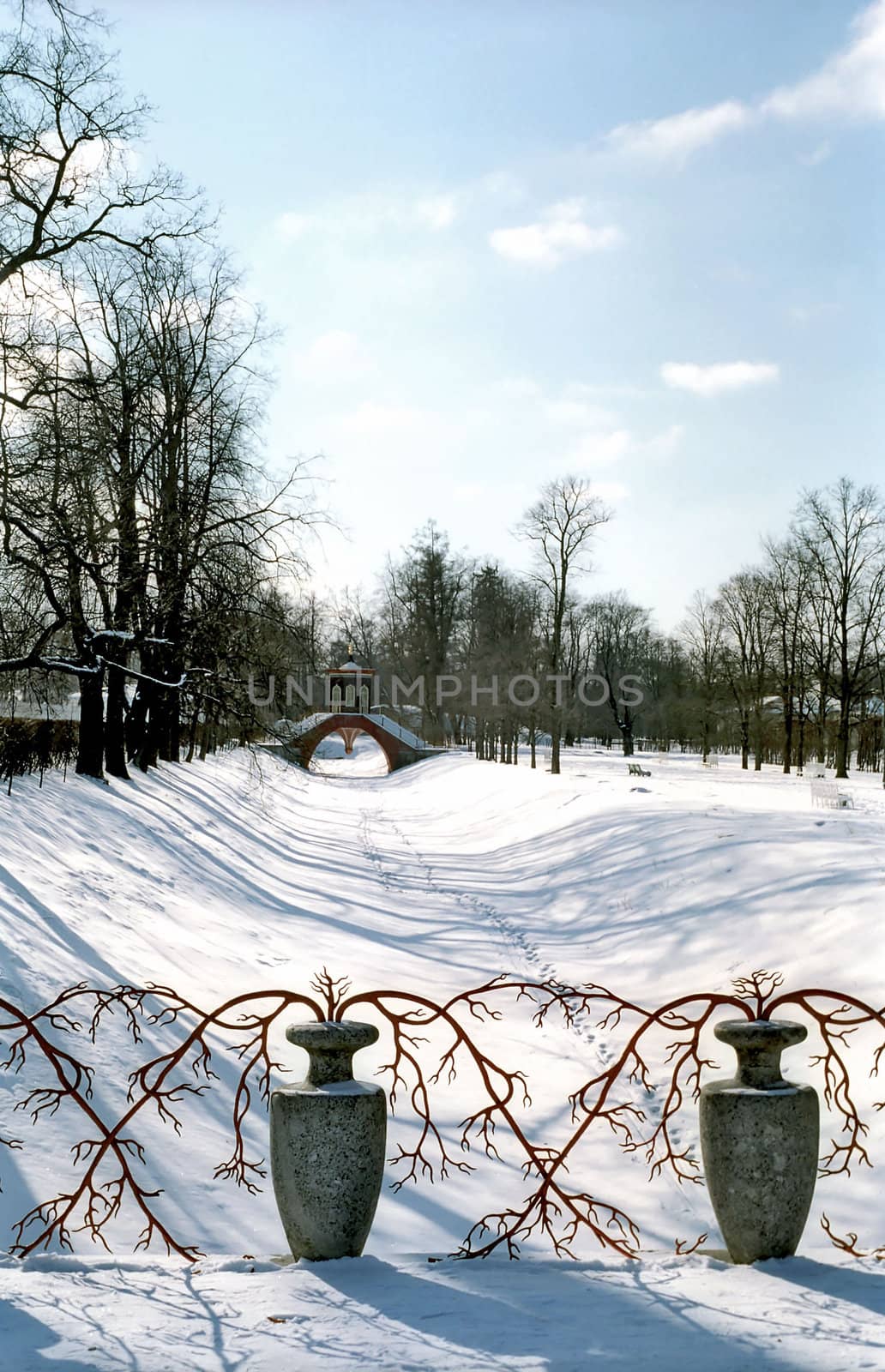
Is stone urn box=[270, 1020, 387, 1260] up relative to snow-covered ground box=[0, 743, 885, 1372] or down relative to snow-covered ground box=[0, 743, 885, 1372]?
up

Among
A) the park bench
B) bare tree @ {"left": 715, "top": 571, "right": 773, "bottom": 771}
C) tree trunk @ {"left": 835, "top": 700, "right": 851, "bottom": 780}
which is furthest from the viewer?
bare tree @ {"left": 715, "top": 571, "right": 773, "bottom": 771}

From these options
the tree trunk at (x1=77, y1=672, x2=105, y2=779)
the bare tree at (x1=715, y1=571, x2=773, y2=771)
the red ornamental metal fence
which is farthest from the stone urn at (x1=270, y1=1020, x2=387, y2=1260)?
the bare tree at (x1=715, y1=571, x2=773, y2=771)

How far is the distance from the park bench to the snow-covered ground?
30.0 inches

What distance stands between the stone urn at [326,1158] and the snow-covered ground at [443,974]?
12 centimetres

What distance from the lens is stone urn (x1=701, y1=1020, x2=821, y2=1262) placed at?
377 cm

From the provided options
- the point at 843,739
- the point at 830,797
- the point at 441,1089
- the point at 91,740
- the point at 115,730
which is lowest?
the point at 441,1089

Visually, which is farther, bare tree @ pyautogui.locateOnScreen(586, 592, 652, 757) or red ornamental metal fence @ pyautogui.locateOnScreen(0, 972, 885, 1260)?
bare tree @ pyautogui.locateOnScreen(586, 592, 652, 757)

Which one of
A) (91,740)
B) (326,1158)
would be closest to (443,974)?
(326,1158)

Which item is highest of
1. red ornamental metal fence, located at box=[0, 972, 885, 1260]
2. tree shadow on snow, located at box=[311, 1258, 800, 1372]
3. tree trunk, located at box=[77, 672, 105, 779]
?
tree trunk, located at box=[77, 672, 105, 779]

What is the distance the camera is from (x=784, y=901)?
35.0 ft

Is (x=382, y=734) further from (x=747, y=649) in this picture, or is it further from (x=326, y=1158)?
(x=326, y=1158)

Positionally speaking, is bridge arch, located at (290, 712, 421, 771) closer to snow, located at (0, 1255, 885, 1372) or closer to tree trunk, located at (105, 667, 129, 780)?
tree trunk, located at (105, 667, 129, 780)

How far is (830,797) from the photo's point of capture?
26.4 m

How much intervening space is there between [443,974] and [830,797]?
17778mm
